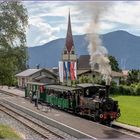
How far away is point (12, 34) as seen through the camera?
3033cm

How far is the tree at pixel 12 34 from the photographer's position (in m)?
29.6

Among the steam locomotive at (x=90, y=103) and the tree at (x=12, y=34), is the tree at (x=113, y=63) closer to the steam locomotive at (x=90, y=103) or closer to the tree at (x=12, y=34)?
the steam locomotive at (x=90, y=103)

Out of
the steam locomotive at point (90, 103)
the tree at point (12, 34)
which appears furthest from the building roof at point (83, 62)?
the tree at point (12, 34)

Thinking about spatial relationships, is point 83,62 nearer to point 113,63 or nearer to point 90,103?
point 113,63

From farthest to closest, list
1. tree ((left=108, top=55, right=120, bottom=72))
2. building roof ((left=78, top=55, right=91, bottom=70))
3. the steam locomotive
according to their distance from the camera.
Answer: building roof ((left=78, top=55, right=91, bottom=70)) → tree ((left=108, top=55, right=120, bottom=72)) → the steam locomotive

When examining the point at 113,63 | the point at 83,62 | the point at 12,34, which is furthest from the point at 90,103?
the point at 83,62

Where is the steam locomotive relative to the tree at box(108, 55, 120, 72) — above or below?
below

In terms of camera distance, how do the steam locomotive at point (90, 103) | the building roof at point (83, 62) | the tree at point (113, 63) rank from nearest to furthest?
1. the steam locomotive at point (90, 103)
2. the tree at point (113, 63)
3. the building roof at point (83, 62)

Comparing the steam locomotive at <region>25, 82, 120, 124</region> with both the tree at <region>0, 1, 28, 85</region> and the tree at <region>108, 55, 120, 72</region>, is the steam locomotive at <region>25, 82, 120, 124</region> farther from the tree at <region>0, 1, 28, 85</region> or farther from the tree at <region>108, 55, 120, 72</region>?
the tree at <region>108, 55, 120, 72</region>

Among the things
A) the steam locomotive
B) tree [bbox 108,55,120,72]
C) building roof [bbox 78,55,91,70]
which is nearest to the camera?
the steam locomotive

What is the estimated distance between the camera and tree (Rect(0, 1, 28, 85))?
29.6 metres

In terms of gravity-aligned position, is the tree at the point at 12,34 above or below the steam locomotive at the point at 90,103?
above

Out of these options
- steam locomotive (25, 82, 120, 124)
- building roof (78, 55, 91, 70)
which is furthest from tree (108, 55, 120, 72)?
steam locomotive (25, 82, 120, 124)

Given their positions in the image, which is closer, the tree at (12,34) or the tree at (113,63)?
the tree at (12,34)
